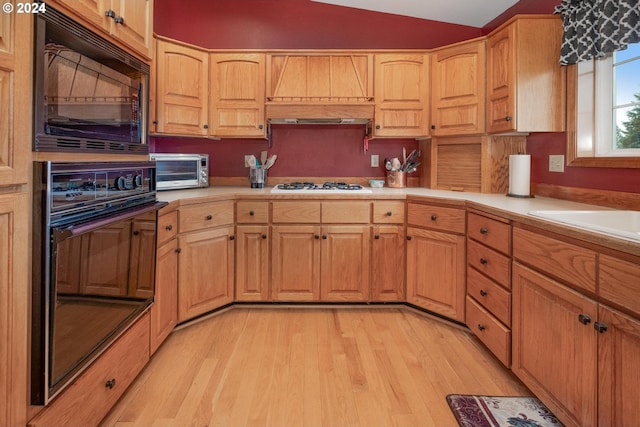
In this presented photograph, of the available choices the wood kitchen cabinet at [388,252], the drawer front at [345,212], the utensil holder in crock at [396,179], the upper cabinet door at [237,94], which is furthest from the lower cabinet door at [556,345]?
the upper cabinet door at [237,94]

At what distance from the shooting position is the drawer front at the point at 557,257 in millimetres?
1353

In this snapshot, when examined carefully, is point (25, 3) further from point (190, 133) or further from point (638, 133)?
point (638, 133)

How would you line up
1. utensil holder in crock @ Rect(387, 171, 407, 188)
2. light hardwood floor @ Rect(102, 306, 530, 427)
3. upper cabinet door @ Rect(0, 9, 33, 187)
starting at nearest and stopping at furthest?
upper cabinet door @ Rect(0, 9, 33, 187) → light hardwood floor @ Rect(102, 306, 530, 427) → utensil holder in crock @ Rect(387, 171, 407, 188)

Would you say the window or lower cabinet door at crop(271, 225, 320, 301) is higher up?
the window

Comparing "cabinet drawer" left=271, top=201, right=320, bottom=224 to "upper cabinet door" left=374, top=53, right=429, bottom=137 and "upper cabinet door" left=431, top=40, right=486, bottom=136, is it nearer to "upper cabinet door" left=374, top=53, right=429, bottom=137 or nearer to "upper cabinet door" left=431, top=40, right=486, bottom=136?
"upper cabinet door" left=374, top=53, right=429, bottom=137

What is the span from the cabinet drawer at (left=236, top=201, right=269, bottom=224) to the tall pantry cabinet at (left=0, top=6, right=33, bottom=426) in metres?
1.69

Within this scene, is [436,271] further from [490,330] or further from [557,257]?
[557,257]

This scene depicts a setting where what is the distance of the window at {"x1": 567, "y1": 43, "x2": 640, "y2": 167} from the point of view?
206cm

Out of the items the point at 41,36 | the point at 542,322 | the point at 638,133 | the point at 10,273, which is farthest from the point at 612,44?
the point at 10,273

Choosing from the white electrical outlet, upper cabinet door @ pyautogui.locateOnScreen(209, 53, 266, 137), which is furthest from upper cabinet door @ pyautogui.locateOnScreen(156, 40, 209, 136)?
the white electrical outlet

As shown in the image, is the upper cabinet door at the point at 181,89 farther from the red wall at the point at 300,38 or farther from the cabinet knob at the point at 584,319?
the cabinet knob at the point at 584,319

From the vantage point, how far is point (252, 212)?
2818 millimetres

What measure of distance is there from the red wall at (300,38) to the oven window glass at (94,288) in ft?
5.56

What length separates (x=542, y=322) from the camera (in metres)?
1.63
